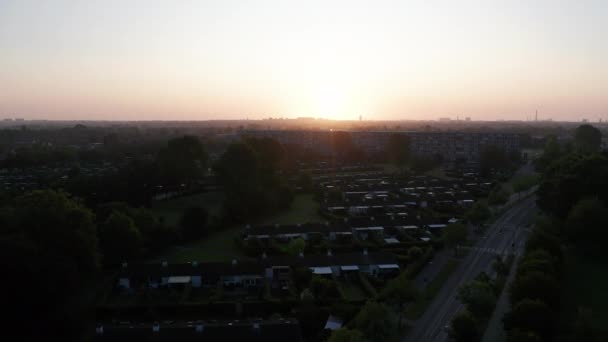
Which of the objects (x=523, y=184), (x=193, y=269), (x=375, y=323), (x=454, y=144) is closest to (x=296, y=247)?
(x=193, y=269)

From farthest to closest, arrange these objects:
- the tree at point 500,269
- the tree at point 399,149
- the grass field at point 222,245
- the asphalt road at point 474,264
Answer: the tree at point 399,149 < the grass field at point 222,245 < the tree at point 500,269 < the asphalt road at point 474,264

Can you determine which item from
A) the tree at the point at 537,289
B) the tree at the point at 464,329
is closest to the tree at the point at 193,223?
the tree at the point at 464,329

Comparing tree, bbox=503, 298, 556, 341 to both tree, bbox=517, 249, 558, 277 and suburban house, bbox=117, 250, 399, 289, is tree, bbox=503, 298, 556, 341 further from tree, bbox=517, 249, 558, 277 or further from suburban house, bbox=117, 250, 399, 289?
suburban house, bbox=117, 250, 399, 289

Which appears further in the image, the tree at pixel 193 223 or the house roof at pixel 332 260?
the tree at pixel 193 223

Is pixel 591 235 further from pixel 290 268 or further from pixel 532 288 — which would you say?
pixel 290 268

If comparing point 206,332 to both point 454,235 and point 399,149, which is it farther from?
point 399,149

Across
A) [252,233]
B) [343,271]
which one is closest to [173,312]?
[343,271]

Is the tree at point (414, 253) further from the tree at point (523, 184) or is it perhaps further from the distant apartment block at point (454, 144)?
the distant apartment block at point (454, 144)
